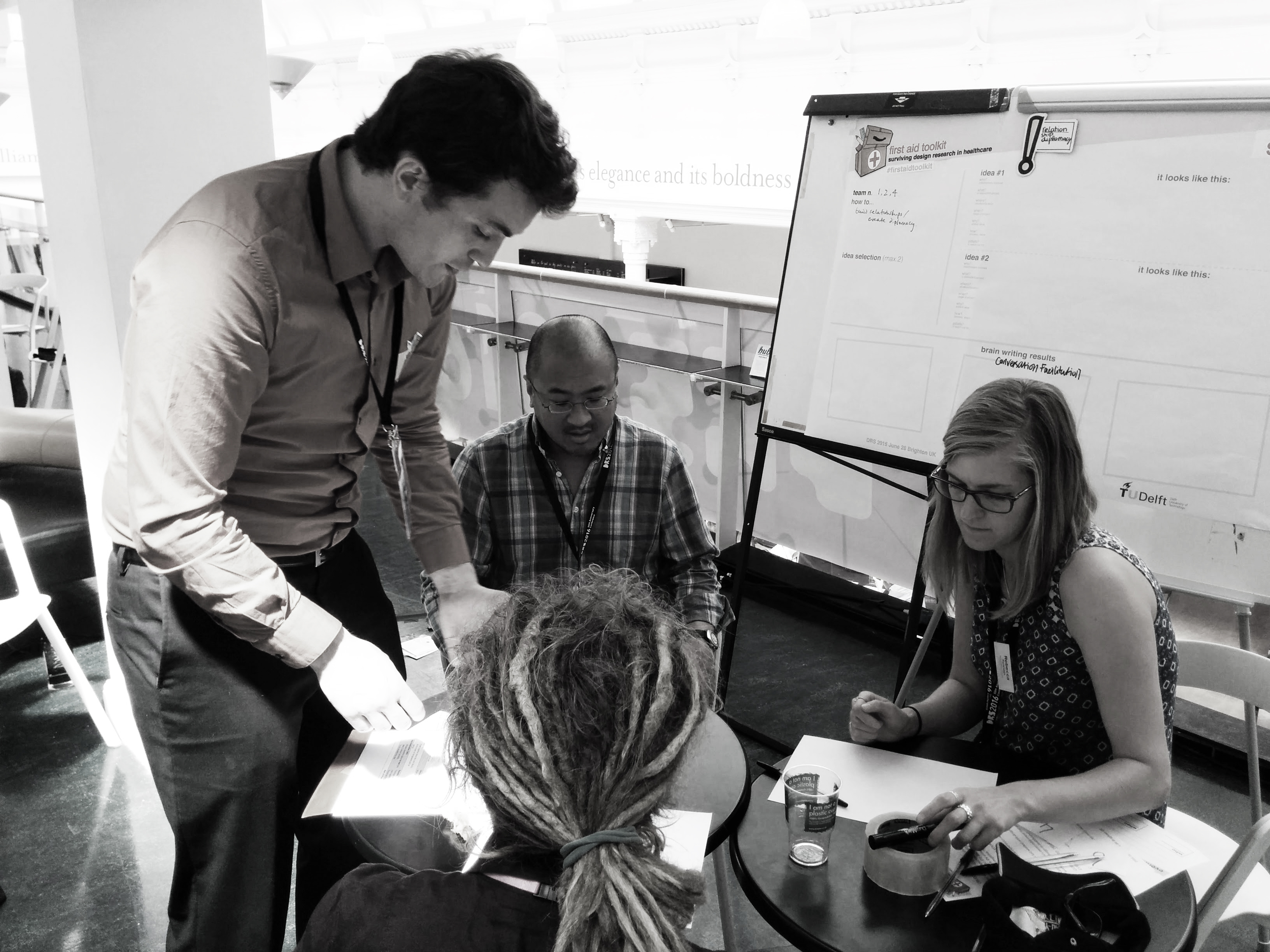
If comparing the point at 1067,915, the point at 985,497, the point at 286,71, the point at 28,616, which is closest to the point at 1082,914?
the point at 1067,915

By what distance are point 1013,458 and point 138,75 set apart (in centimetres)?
201

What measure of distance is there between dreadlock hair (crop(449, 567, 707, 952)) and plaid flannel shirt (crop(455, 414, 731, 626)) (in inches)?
49.5

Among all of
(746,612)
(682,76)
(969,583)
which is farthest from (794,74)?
(969,583)

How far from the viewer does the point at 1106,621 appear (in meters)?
1.40

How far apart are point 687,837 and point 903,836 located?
0.28 m

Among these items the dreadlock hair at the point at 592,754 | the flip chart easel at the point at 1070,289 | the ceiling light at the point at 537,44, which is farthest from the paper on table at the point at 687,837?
the ceiling light at the point at 537,44

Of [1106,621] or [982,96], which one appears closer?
[1106,621]

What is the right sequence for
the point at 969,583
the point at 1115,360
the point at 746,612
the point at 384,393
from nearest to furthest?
the point at 384,393 → the point at 969,583 → the point at 1115,360 → the point at 746,612

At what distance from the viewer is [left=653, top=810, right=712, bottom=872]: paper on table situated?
48.3 inches

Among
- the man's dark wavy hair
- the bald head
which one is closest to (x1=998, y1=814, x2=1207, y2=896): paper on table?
the man's dark wavy hair

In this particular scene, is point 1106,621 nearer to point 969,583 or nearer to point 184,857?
point 969,583

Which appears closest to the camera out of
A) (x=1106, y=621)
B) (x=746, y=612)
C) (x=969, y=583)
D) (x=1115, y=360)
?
(x=1106, y=621)

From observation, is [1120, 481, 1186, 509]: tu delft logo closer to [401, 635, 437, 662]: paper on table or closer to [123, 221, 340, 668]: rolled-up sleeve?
[123, 221, 340, 668]: rolled-up sleeve

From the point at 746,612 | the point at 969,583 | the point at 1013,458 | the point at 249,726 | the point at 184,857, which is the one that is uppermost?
the point at 1013,458
